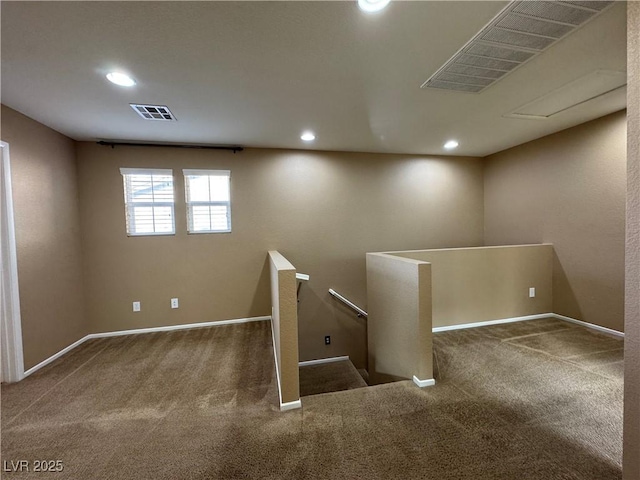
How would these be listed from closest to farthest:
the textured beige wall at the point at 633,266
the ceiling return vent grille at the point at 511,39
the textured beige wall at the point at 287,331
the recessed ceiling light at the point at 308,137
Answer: the textured beige wall at the point at 633,266, the ceiling return vent grille at the point at 511,39, the textured beige wall at the point at 287,331, the recessed ceiling light at the point at 308,137

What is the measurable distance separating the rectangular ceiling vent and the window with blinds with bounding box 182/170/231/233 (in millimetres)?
1003

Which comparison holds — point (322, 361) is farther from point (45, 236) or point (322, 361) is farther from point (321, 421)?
point (45, 236)

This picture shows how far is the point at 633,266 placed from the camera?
3.62 ft

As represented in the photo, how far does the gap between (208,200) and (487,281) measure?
13.8ft

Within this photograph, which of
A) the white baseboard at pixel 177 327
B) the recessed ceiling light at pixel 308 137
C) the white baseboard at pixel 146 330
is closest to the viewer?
the white baseboard at pixel 146 330

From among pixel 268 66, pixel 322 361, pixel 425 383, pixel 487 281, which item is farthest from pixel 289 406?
pixel 487 281

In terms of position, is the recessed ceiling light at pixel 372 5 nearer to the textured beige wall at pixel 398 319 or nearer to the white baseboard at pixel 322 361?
the textured beige wall at pixel 398 319

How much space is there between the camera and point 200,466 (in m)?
1.54

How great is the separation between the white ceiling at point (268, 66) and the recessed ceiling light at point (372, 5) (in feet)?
0.15

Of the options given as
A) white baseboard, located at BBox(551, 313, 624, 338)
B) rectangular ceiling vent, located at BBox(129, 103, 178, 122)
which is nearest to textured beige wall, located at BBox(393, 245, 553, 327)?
white baseboard, located at BBox(551, 313, 624, 338)

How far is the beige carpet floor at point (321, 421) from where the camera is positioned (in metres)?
1.51

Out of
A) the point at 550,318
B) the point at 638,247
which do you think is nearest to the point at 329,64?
the point at 638,247

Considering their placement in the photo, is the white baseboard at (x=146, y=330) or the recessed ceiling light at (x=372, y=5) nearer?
the recessed ceiling light at (x=372, y=5)

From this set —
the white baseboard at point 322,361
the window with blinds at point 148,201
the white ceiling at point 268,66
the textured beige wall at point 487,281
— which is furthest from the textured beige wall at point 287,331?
the window with blinds at point 148,201
